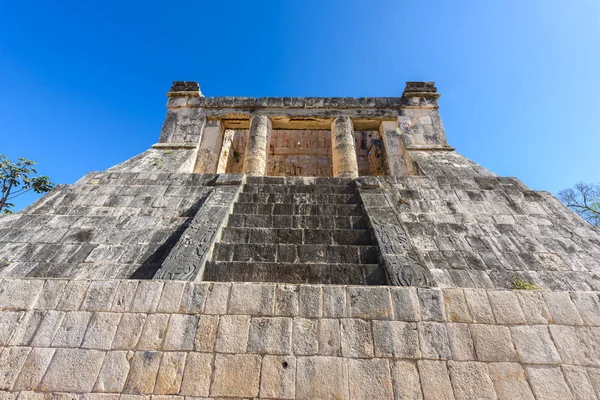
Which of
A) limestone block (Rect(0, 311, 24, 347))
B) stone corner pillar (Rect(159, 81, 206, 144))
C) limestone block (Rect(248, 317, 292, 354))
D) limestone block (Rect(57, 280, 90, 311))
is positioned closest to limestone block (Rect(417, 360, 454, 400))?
limestone block (Rect(248, 317, 292, 354))

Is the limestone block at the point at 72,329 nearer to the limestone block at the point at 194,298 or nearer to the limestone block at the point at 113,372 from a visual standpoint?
the limestone block at the point at 113,372

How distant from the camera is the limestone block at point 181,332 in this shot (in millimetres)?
2645

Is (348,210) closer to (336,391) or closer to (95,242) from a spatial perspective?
(336,391)

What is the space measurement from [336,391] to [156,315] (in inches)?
78.0

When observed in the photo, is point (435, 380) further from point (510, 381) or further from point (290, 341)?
point (290, 341)

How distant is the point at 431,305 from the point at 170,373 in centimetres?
271

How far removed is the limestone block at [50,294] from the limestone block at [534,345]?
493cm

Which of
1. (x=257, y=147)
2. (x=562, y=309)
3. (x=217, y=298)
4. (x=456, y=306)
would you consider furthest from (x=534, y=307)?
(x=257, y=147)

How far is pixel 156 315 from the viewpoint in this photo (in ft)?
9.37

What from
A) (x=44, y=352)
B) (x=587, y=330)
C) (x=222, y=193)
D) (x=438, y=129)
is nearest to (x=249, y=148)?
(x=222, y=193)

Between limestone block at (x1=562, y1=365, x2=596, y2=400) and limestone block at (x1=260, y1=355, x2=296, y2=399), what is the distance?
2.56 meters

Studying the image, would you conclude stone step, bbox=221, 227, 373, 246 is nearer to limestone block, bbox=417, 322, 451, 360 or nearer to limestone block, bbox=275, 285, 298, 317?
limestone block, bbox=275, 285, 298, 317

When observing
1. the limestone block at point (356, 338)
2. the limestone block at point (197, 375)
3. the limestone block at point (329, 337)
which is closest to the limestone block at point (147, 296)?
the limestone block at point (197, 375)

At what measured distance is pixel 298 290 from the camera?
299 centimetres
